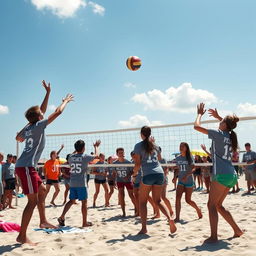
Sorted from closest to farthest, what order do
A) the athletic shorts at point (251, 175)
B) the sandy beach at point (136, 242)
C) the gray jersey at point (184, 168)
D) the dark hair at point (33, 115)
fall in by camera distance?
the sandy beach at point (136, 242), the dark hair at point (33, 115), the gray jersey at point (184, 168), the athletic shorts at point (251, 175)

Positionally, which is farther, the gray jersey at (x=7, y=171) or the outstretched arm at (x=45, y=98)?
the gray jersey at (x=7, y=171)

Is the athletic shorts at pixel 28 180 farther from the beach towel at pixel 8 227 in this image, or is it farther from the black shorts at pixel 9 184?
the black shorts at pixel 9 184

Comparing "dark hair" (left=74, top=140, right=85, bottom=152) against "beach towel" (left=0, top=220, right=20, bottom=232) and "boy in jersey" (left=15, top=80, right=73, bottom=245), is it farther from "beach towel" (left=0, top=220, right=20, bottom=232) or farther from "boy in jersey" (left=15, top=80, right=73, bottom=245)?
"beach towel" (left=0, top=220, right=20, bottom=232)

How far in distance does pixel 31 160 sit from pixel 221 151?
92.7 inches

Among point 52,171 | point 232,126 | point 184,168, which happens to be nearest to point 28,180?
point 232,126

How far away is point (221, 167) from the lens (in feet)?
12.3

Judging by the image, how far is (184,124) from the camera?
7.00 metres

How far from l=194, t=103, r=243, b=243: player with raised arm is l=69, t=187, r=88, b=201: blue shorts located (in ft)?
7.57

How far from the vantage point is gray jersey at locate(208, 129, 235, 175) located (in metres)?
3.77

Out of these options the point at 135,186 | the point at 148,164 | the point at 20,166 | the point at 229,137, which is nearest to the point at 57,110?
the point at 20,166

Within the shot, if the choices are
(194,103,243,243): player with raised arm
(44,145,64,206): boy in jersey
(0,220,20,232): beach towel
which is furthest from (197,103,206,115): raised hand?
(44,145,64,206): boy in jersey

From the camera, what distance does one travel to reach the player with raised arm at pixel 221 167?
3.70 metres

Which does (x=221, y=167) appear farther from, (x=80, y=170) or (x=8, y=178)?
(x=8, y=178)

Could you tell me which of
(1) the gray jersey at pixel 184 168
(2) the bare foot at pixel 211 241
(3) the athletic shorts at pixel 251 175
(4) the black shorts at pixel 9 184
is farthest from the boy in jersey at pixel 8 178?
(3) the athletic shorts at pixel 251 175
